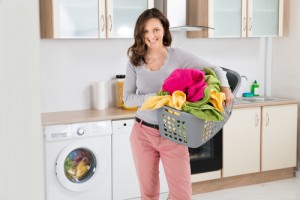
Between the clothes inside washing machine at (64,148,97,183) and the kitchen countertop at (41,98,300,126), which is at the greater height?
the kitchen countertop at (41,98,300,126)

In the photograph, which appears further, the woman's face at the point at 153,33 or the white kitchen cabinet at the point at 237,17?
the white kitchen cabinet at the point at 237,17

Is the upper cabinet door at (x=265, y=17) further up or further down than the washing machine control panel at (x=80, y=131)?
further up

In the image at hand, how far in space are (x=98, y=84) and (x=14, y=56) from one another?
11.8 ft

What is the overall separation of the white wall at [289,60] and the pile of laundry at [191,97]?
270 cm

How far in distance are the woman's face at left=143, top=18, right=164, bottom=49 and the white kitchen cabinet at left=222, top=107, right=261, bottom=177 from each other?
193cm

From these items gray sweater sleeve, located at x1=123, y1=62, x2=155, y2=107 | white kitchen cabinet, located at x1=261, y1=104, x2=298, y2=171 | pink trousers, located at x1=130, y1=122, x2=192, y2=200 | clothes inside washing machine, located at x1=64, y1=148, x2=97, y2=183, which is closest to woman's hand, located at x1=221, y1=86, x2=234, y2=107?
pink trousers, located at x1=130, y1=122, x2=192, y2=200

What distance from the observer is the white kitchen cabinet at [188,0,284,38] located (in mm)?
3969

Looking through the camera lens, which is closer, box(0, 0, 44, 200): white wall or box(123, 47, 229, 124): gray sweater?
box(0, 0, 44, 200): white wall

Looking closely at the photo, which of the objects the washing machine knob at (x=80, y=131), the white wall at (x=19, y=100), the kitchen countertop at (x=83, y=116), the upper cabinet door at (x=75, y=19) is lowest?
the washing machine knob at (x=80, y=131)

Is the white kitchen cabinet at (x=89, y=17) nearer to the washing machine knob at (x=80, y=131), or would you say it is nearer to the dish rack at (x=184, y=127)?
the washing machine knob at (x=80, y=131)

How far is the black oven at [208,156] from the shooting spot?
12.7 ft

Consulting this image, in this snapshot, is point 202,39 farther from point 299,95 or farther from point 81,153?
point 81,153

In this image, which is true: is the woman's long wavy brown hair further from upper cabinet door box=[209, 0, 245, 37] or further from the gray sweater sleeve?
upper cabinet door box=[209, 0, 245, 37]

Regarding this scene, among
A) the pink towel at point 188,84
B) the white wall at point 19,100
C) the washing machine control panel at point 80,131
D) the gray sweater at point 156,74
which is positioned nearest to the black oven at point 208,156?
the washing machine control panel at point 80,131
